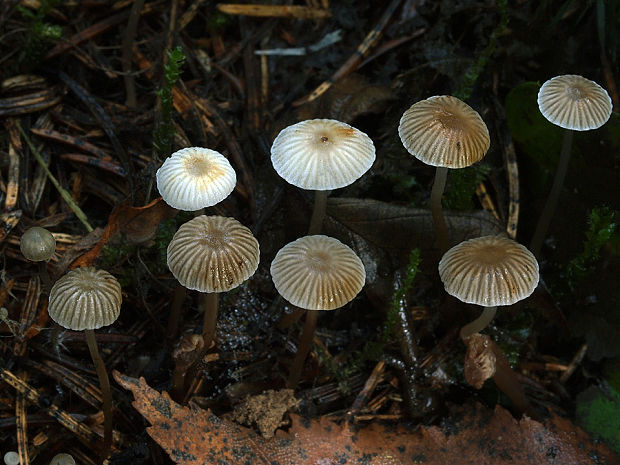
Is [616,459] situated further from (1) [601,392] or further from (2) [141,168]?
(2) [141,168]

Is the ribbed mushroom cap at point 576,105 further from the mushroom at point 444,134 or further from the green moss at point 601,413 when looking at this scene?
the green moss at point 601,413

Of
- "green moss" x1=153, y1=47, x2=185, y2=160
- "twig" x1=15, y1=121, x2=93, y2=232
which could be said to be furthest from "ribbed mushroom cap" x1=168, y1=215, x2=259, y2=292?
"twig" x1=15, y1=121, x2=93, y2=232

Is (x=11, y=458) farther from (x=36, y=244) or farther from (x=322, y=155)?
(x=322, y=155)

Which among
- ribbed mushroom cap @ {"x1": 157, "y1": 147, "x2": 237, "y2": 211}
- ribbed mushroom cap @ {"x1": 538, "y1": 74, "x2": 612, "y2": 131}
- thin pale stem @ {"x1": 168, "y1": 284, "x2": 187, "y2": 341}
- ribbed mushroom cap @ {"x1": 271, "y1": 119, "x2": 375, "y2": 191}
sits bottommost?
thin pale stem @ {"x1": 168, "y1": 284, "x2": 187, "y2": 341}

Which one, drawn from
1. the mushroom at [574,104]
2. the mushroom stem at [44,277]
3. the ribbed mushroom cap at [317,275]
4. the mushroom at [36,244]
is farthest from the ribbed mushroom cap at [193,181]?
the mushroom at [574,104]

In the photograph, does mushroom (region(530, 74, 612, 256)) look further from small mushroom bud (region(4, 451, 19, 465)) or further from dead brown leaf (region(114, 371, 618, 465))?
small mushroom bud (region(4, 451, 19, 465))

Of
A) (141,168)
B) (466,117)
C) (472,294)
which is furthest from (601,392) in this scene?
(141,168)

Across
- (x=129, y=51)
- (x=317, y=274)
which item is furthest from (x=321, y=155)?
(x=129, y=51)

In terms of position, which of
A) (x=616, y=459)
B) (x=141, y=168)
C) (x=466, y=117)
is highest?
(x=466, y=117)
